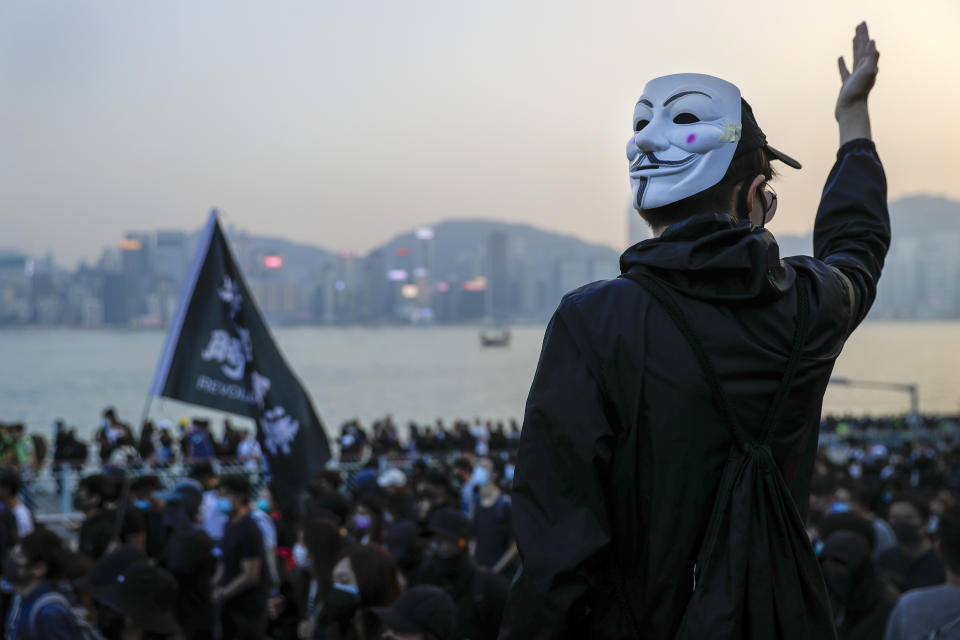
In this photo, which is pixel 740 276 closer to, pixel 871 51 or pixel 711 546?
pixel 711 546

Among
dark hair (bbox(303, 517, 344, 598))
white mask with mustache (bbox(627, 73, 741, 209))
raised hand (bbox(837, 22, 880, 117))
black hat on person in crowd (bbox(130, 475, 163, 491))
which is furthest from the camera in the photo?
black hat on person in crowd (bbox(130, 475, 163, 491))

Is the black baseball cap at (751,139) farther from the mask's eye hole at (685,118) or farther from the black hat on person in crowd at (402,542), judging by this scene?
the black hat on person in crowd at (402,542)

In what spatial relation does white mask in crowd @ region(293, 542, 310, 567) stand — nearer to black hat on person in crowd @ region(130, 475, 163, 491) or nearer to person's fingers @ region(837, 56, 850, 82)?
black hat on person in crowd @ region(130, 475, 163, 491)

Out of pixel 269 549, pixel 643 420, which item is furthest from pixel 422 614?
pixel 269 549

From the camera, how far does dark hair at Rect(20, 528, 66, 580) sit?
4.99 meters

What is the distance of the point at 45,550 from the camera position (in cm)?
502

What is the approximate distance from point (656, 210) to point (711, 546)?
2.22 ft

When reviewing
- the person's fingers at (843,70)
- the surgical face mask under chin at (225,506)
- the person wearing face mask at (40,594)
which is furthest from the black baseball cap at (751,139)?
the surgical face mask under chin at (225,506)

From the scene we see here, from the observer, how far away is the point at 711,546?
1.62 metres

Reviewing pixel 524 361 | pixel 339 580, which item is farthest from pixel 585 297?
pixel 524 361

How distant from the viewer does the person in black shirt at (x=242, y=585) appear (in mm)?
7000

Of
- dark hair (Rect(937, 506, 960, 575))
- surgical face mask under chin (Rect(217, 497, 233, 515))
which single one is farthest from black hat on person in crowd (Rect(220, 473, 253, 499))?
dark hair (Rect(937, 506, 960, 575))

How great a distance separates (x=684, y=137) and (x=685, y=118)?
0.21ft

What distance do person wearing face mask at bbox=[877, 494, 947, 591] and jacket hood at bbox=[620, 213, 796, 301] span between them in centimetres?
519
